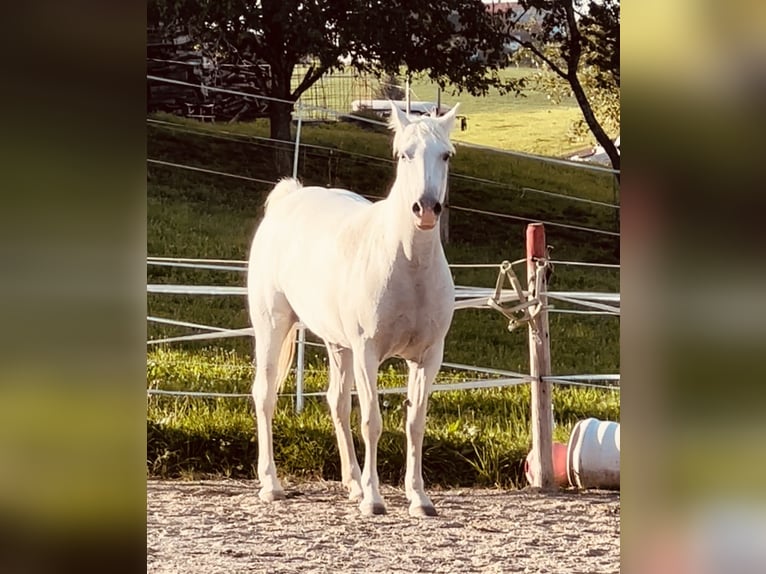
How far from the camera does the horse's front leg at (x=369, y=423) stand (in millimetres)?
3139

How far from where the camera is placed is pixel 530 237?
3219 mm

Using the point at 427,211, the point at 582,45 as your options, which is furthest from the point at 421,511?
the point at 582,45

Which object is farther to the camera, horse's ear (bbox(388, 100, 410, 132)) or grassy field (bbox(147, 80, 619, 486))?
grassy field (bbox(147, 80, 619, 486))

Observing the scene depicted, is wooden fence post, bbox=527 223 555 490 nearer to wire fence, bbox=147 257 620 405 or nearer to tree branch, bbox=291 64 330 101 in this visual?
wire fence, bbox=147 257 620 405

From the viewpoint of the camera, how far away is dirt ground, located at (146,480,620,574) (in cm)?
305

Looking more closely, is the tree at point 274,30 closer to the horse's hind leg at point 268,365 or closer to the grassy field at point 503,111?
the grassy field at point 503,111

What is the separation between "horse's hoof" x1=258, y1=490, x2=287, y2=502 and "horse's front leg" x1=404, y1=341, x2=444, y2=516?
1.22 feet

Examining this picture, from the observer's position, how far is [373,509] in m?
3.16

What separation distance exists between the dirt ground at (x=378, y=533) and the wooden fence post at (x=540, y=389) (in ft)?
0.26
